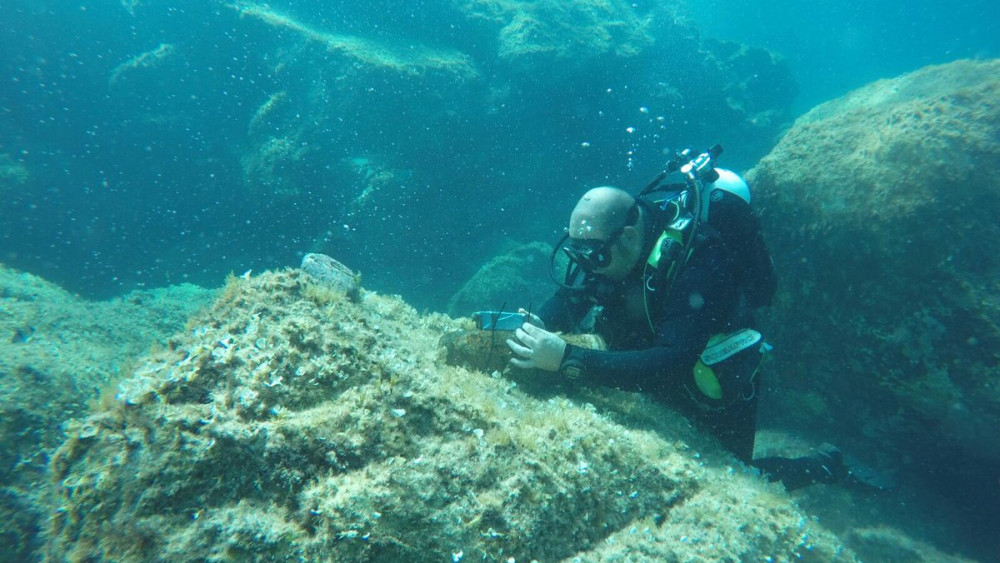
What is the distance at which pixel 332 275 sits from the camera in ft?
13.0

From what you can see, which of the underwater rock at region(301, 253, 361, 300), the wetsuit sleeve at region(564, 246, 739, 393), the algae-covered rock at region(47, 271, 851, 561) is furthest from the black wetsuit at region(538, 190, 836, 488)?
the underwater rock at region(301, 253, 361, 300)

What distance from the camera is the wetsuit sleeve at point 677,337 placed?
311 centimetres

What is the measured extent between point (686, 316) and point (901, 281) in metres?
4.02

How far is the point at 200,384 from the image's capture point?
196 centimetres

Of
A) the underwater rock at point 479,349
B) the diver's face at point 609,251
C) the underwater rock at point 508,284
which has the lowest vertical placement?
the underwater rock at point 479,349

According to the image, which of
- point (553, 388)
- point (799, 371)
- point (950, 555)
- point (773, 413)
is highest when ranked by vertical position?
point (553, 388)

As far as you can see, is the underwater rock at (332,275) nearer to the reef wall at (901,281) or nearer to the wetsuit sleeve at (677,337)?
the wetsuit sleeve at (677,337)

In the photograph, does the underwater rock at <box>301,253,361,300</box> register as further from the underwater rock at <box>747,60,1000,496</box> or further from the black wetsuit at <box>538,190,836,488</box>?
the underwater rock at <box>747,60,1000,496</box>

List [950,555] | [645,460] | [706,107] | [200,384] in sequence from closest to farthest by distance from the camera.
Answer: [200,384] → [645,460] → [950,555] → [706,107]

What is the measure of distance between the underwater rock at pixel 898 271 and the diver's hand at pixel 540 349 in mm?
4880

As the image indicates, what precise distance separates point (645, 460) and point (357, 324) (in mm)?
1924

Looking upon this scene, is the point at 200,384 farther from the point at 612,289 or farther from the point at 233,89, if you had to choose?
the point at 233,89

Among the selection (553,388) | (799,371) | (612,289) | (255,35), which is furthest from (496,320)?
(255,35)

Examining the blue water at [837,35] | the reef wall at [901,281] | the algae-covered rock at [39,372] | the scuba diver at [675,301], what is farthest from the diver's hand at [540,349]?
the blue water at [837,35]
